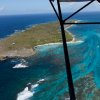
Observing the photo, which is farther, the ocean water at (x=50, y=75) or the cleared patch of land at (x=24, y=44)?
the cleared patch of land at (x=24, y=44)

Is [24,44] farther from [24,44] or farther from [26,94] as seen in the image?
[26,94]

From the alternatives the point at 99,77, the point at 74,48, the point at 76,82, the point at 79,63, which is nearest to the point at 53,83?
the point at 76,82

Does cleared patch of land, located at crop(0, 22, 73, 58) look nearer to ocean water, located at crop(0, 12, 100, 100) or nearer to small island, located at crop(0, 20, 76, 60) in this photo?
small island, located at crop(0, 20, 76, 60)

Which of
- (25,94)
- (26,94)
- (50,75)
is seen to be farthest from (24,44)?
(26,94)

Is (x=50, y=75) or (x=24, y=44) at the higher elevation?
(x=24, y=44)

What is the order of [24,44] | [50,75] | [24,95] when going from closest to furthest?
[24,95] → [50,75] → [24,44]

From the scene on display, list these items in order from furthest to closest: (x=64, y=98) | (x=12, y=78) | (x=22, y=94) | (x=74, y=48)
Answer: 1. (x=74, y=48)
2. (x=12, y=78)
3. (x=22, y=94)
4. (x=64, y=98)

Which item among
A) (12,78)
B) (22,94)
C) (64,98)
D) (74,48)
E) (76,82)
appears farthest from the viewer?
(74,48)

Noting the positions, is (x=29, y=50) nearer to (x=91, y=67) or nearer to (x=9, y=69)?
(x=9, y=69)

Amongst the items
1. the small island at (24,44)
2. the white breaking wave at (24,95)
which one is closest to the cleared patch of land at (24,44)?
the small island at (24,44)

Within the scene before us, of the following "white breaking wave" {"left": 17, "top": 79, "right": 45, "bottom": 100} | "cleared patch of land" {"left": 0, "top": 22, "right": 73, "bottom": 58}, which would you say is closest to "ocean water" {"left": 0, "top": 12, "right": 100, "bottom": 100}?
"white breaking wave" {"left": 17, "top": 79, "right": 45, "bottom": 100}

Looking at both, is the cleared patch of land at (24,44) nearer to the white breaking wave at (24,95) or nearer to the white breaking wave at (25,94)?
the white breaking wave at (25,94)
